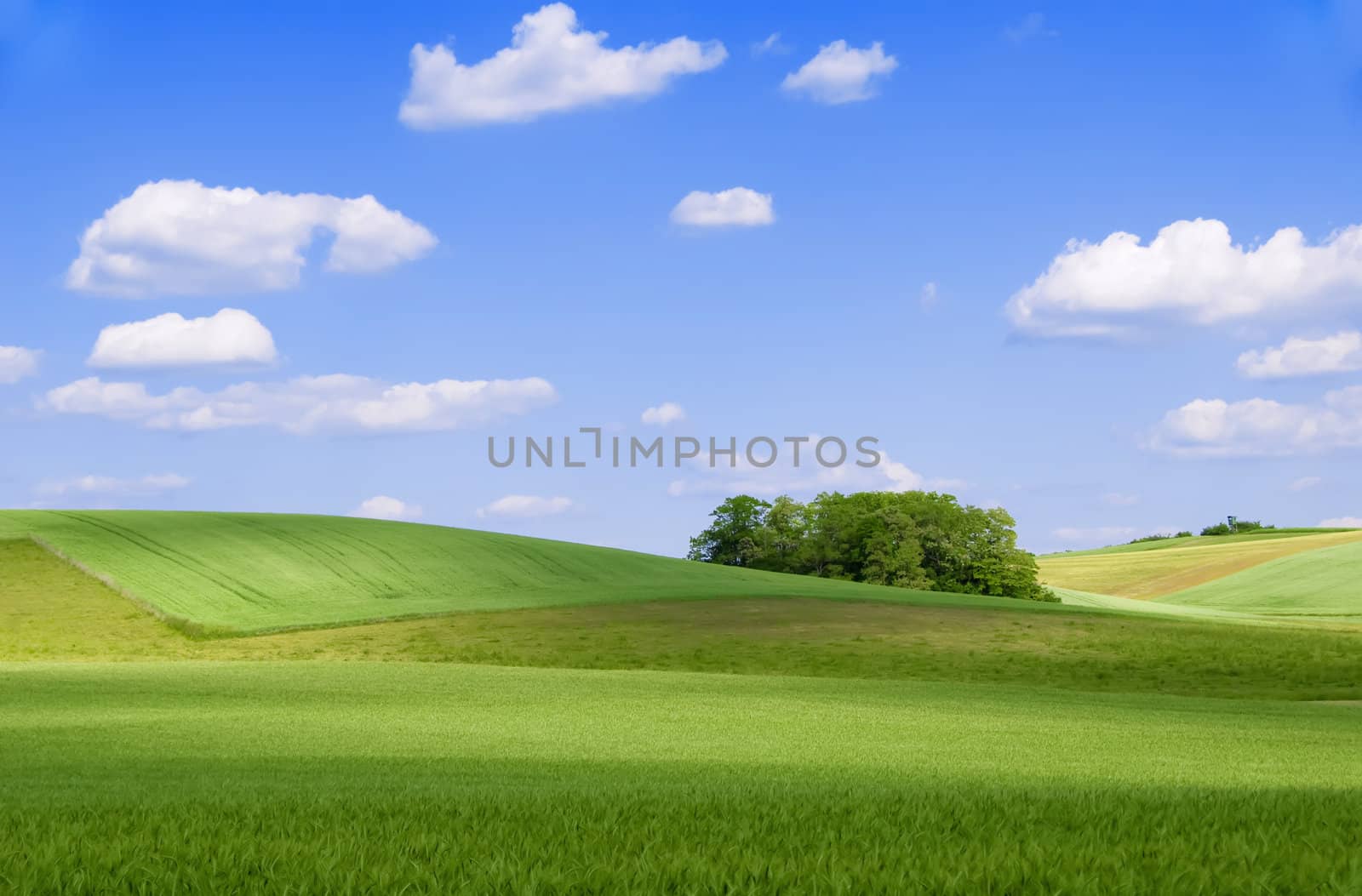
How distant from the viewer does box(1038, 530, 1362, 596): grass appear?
90.5m

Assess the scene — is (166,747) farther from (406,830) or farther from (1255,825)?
(1255,825)

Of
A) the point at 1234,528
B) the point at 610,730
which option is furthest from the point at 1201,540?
the point at 610,730

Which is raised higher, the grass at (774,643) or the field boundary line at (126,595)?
the field boundary line at (126,595)

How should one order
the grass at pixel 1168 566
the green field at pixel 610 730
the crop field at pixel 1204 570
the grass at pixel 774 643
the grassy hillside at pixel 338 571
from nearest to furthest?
the green field at pixel 610 730, the grass at pixel 774 643, the grassy hillside at pixel 338 571, the crop field at pixel 1204 570, the grass at pixel 1168 566

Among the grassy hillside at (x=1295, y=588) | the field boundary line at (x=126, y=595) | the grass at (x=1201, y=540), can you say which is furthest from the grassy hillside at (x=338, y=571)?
the grass at (x=1201, y=540)

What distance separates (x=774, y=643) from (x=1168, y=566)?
226 ft

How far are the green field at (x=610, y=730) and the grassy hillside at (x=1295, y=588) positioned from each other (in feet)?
98.5

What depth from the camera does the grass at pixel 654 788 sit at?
5414 mm

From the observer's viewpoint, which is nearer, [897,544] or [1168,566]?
[897,544]

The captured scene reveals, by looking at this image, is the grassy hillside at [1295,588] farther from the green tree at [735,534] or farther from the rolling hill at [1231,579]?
the green tree at [735,534]

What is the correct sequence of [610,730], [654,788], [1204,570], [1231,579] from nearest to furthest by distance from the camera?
[654,788] < [610,730] < [1231,579] < [1204,570]

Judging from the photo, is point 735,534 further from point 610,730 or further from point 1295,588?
point 610,730

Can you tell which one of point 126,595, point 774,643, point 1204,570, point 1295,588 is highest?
point 126,595

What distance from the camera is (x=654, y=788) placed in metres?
10.3
